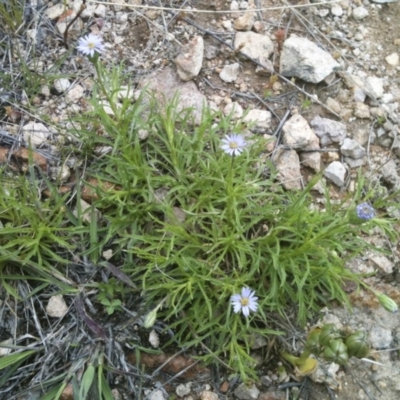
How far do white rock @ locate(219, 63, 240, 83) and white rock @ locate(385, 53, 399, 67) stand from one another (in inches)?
29.0

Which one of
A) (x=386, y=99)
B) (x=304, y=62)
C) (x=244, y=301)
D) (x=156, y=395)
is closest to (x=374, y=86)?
(x=386, y=99)

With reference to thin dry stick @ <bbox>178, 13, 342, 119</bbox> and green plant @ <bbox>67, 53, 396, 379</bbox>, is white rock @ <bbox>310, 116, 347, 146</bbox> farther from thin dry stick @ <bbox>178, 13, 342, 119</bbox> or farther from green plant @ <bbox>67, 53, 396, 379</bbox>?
green plant @ <bbox>67, 53, 396, 379</bbox>

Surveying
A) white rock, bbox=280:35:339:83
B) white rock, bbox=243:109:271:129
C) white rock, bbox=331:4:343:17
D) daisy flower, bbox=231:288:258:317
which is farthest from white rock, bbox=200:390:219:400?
white rock, bbox=331:4:343:17

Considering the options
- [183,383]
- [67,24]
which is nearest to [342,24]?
[67,24]

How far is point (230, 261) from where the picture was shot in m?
2.36

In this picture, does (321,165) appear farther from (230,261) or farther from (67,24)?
(67,24)

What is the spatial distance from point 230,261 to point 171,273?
10.0 inches

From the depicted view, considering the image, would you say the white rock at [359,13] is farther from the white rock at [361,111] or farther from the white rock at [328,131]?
the white rock at [328,131]

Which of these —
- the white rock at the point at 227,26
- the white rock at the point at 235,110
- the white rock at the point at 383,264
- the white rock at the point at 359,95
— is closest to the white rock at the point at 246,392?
the white rock at the point at 383,264

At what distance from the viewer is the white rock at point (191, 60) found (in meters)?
2.71

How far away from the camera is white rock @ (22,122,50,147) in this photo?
256 centimetres

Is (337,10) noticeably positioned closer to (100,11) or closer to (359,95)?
(359,95)

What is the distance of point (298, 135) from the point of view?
8.64 ft

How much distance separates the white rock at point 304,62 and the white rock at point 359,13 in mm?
337
